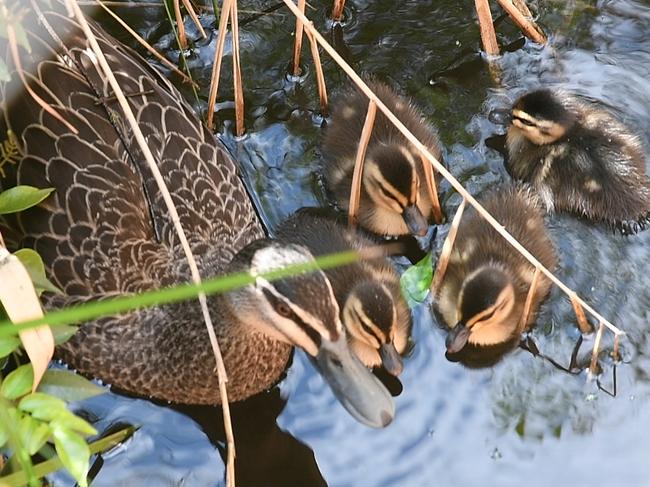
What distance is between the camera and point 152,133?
2316 mm

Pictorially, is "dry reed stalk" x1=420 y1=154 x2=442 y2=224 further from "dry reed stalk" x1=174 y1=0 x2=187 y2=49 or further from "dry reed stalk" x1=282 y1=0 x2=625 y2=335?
"dry reed stalk" x1=174 y1=0 x2=187 y2=49

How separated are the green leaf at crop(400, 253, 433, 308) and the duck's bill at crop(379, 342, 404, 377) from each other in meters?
0.24

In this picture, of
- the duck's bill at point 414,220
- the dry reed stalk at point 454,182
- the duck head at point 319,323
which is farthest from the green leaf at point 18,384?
the duck's bill at point 414,220

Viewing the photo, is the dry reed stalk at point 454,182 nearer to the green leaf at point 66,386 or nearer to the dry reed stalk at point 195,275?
the dry reed stalk at point 195,275

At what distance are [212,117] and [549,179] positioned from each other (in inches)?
37.5

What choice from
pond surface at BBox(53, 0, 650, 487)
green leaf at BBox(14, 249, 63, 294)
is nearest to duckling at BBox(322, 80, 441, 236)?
pond surface at BBox(53, 0, 650, 487)

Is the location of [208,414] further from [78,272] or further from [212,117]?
[212,117]

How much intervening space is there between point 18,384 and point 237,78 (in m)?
1.24

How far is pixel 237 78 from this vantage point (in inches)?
104

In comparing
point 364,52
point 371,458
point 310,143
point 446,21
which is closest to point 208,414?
point 371,458

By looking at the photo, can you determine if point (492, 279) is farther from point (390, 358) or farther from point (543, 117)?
point (543, 117)

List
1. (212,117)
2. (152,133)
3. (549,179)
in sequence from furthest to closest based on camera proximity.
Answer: (212,117) → (549,179) → (152,133)

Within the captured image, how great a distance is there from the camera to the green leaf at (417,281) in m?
2.48

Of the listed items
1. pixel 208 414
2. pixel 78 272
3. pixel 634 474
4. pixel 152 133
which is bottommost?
pixel 634 474
